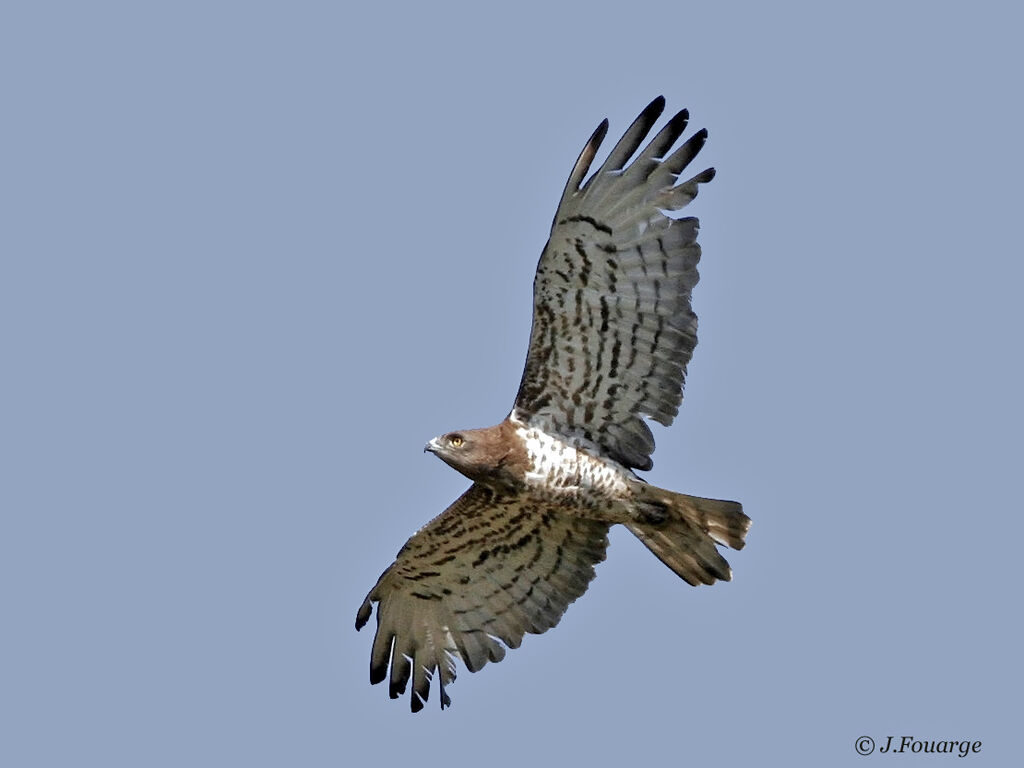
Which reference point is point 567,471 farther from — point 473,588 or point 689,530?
point 473,588

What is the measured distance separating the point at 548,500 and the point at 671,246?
6.76ft

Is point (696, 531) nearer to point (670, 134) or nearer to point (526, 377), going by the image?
point (526, 377)

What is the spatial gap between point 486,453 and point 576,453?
2.29 feet

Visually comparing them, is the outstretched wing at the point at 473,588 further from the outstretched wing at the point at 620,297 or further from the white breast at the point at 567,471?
the outstretched wing at the point at 620,297

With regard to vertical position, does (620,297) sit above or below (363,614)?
above

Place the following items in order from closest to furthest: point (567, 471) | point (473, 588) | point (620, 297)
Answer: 1. point (620, 297)
2. point (567, 471)
3. point (473, 588)

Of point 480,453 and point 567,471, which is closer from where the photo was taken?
point 480,453

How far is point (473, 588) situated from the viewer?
14.4 meters

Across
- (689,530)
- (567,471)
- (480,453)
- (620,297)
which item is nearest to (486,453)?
(480,453)

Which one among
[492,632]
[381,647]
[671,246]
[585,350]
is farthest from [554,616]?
[671,246]

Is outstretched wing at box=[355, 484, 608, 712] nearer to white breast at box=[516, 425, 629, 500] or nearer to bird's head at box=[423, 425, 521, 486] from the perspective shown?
white breast at box=[516, 425, 629, 500]

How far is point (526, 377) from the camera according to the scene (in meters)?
13.4

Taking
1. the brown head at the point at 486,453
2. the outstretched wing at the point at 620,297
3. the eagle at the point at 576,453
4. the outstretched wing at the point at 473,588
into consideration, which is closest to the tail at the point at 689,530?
the eagle at the point at 576,453

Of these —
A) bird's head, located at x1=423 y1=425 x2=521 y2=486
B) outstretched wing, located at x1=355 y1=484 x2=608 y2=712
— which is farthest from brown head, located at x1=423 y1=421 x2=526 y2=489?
outstretched wing, located at x1=355 y1=484 x2=608 y2=712
